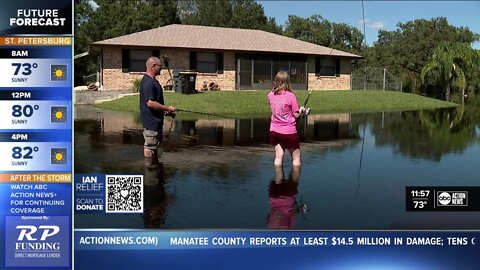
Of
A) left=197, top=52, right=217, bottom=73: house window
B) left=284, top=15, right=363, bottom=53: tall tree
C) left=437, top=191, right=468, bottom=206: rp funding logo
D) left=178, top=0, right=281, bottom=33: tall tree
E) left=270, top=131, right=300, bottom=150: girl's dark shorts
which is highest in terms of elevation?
left=178, top=0, right=281, bottom=33: tall tree

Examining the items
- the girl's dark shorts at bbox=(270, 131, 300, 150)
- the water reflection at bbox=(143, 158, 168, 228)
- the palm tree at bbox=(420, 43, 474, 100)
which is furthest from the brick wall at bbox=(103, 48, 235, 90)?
the palm tree at bbox=(420, 43, 474, 100)

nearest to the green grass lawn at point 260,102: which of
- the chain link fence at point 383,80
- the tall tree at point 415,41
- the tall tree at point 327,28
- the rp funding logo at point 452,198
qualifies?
the chain link fence at point 383,80

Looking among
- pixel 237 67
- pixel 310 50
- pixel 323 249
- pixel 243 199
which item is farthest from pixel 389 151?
pixel 323 249

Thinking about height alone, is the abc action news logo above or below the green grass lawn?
below

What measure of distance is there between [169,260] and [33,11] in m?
1.89

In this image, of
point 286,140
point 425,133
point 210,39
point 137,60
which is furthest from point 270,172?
point 425,133

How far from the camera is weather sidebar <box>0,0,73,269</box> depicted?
10.8 feet

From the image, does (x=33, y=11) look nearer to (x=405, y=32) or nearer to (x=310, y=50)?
(x=405, y=32)

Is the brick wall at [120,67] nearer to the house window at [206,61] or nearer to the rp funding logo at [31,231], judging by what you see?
the house window at [206,61]

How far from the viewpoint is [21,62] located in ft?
10.8

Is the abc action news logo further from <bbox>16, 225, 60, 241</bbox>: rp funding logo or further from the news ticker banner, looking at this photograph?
the news ticker banner

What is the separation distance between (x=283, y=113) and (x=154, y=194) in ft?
7.03

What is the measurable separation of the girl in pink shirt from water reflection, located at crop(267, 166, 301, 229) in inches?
16.0

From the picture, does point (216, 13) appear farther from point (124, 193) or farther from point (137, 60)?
point (137, 60)
